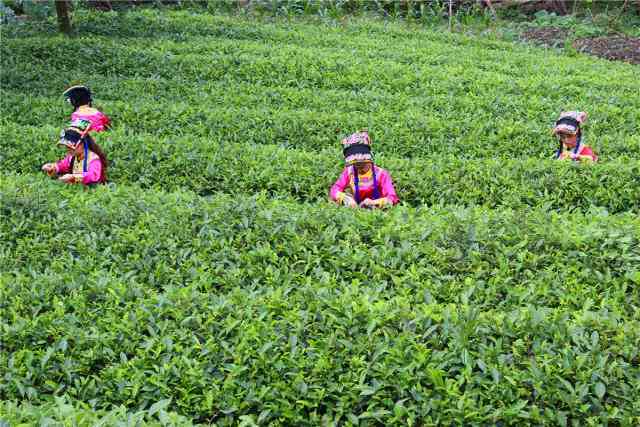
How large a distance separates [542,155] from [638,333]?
486 centimetres

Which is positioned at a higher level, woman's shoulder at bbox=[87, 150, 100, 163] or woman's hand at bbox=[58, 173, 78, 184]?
woman's shoulder at bbox=[87, 150, 100, 163]

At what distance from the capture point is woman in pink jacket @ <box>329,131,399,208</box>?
670 cm

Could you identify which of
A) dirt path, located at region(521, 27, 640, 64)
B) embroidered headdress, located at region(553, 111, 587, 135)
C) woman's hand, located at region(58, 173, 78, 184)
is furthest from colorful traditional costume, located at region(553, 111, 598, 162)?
dirt path, located at region(521, 27, 640, 64)

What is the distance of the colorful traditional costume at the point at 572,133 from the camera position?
7.46m

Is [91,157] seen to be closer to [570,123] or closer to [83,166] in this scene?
[83,166]

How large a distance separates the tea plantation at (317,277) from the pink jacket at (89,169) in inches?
9.9

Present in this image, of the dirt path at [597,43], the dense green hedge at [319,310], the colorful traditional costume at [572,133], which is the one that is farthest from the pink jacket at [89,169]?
the dirt path at [597,43]

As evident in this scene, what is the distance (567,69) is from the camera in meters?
13.5

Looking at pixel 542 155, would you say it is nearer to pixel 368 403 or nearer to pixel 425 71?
pixel 425 71

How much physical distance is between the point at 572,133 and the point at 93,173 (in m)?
5.09

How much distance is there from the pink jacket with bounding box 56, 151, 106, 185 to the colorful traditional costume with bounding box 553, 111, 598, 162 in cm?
490

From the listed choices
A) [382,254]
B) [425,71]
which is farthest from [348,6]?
[382,254]

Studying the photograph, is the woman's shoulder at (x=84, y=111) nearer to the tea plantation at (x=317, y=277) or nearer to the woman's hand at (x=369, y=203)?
the tea plantation at (x=317, y=277)

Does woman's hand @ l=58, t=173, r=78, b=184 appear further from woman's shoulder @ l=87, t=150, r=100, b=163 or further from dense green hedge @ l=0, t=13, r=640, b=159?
dense green hedge @ l=0, t=13, r=640, b=159
